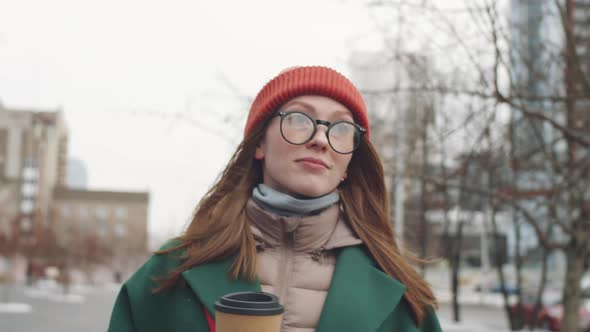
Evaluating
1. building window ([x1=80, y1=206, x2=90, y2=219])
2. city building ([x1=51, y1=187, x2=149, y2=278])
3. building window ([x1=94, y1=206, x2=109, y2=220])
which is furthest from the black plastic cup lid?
building window ([x1=94, y1=206, x2=109, y2=220])

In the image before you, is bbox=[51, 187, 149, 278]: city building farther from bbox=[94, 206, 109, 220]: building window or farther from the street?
the street

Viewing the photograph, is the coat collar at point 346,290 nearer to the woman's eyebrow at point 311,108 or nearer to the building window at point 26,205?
the woman's eyebrow at point 311,108

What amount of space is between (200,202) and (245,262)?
0.44 meters

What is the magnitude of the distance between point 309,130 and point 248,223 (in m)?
0.36

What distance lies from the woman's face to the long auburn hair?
0.45 ft

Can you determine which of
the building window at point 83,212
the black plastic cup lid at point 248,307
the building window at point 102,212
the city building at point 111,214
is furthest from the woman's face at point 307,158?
the building window at point 102,212

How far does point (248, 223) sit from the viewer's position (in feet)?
6.33

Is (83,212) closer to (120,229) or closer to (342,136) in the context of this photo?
(120,229)

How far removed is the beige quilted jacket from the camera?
1.78m

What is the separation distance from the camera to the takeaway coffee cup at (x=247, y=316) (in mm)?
1235

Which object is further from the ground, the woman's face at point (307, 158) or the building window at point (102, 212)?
the woman's face at point (307, 158)

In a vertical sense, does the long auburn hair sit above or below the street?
above

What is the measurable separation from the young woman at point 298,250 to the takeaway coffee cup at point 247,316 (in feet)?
1.41

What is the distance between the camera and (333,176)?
192 centimetres
